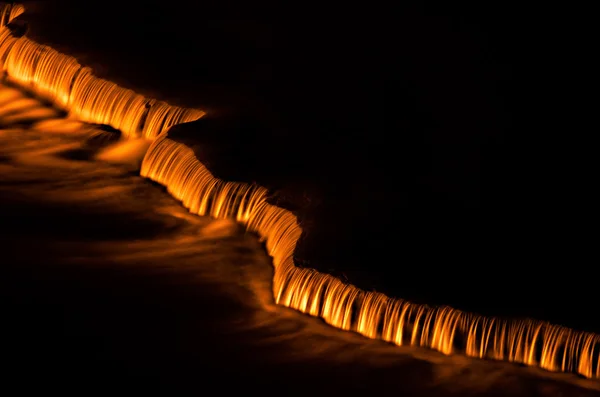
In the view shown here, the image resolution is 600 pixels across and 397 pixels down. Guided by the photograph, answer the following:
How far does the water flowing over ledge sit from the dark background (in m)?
0.10

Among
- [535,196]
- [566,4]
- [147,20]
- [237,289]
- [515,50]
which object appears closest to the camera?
[237,289]

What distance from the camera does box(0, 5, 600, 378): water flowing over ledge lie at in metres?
6.57

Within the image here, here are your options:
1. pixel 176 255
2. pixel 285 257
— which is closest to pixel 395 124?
pixel 285 257

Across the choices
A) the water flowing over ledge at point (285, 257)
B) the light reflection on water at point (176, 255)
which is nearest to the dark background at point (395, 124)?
the water flowing over ledge at point (285, 257)

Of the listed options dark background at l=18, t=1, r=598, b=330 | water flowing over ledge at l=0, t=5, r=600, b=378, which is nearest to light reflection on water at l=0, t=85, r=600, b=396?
water flowing over ledge at l=0, t=5, r=600, b=378

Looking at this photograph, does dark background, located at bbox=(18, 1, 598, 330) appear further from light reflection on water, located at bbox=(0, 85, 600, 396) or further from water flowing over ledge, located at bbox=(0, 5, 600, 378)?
light reflection on water, located at bbox=(0, 85, 600, 396)

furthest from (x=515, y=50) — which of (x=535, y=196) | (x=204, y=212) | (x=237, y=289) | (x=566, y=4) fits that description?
(x=237, y=289)

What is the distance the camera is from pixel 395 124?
30.3 feet

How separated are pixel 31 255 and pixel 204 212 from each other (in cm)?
144

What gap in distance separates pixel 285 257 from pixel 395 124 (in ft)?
7.10

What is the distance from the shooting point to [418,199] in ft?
26.1

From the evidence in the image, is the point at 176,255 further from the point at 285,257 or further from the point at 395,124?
the point at 395,124

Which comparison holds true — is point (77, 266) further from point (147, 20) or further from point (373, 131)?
point (147, 20)

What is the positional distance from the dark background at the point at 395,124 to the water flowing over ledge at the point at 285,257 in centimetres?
10
